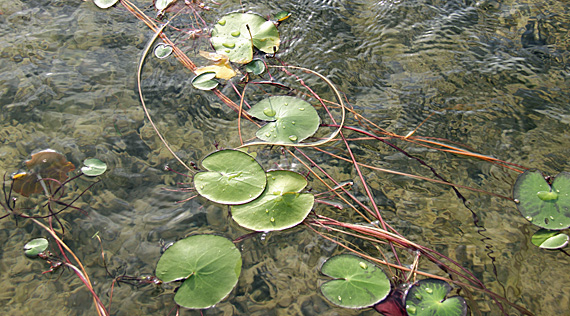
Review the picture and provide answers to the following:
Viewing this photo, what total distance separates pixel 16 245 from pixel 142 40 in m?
1.21

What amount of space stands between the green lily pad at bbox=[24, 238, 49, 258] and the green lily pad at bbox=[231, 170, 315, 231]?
72cm

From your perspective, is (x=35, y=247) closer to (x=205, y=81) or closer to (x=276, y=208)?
(x=276, y=208)

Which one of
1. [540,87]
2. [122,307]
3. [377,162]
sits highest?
[540,87]

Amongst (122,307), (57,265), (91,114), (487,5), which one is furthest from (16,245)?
(487,5)

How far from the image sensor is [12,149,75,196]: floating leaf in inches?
A: 60.1

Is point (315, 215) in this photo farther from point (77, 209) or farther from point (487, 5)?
point (487, 5)

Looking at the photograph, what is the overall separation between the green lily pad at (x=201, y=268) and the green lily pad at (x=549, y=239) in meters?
1.15

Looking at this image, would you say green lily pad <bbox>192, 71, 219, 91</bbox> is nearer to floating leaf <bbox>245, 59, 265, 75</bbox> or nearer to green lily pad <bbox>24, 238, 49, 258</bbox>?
floating leaf <bbox>245, 59, 265, 75</bbox>

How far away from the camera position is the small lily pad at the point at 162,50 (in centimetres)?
199

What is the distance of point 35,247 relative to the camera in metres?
1.38

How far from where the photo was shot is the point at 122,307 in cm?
127

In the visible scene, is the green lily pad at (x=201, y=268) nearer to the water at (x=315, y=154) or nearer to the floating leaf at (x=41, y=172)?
the water at (x=315, y=154)

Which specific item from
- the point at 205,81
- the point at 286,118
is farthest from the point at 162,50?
the point at 286,118

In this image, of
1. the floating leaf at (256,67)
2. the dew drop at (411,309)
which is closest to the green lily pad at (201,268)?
the dew drop at (411,309)
